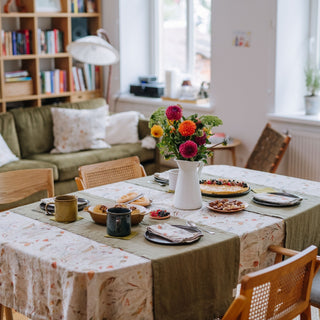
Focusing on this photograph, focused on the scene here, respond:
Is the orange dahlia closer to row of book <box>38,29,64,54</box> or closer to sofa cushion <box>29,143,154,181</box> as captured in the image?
sofa cushion <box>29,143,154,181</box>

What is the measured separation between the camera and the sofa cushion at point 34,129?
5.27 m

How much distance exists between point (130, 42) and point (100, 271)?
15.2ft

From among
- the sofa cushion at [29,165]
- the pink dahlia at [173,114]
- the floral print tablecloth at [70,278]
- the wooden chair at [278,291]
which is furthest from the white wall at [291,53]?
the floral print tablecloth at [70,278]

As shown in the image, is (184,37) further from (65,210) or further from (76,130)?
(65,210)

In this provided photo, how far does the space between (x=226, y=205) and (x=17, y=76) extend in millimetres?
3616

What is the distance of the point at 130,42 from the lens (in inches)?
252

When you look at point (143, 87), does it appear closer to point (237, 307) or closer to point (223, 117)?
point (223, 117)

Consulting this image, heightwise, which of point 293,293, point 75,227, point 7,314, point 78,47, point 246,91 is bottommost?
point 7,314

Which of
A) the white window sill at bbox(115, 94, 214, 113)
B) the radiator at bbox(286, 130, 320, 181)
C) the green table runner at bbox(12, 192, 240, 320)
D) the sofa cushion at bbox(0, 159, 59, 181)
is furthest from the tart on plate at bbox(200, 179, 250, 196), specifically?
the white window sill at bbox(115, 94, 214, 113)

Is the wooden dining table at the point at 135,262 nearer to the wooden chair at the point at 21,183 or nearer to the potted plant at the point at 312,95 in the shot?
the wooden chair at the point at 21,183

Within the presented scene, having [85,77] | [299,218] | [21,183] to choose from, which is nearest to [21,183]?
[21,183]

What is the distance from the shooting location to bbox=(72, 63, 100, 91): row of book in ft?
20.7

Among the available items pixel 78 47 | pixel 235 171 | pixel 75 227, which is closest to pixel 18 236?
pixel 75 227

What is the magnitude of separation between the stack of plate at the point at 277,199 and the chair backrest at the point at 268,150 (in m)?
1.69
